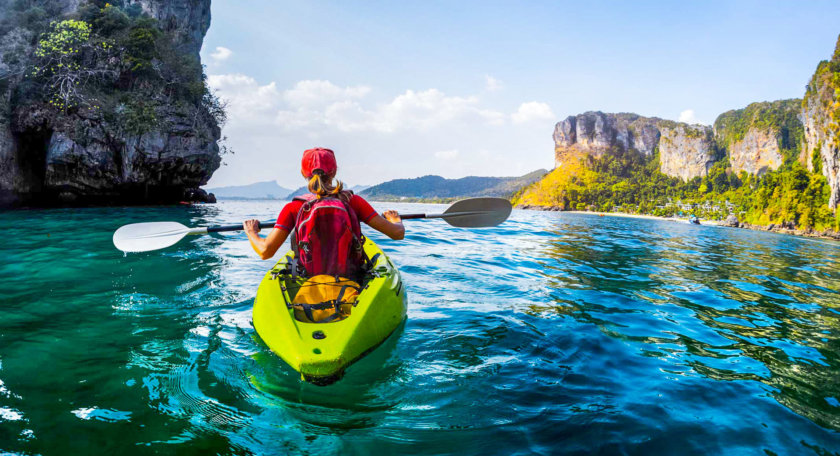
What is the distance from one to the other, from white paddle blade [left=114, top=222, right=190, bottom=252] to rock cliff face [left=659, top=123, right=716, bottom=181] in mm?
167021

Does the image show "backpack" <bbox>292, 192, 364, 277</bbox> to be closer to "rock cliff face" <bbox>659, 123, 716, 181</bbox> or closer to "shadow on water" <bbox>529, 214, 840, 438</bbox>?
"shadow on water" <bbox>529, 214, 840, 438</bbox>

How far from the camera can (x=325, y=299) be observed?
3600 millimetres

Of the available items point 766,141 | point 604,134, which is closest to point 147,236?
point 766,141

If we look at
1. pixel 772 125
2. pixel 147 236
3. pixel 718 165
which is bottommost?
pixel 147 236

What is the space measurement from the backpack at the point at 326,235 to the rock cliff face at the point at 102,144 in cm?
2691

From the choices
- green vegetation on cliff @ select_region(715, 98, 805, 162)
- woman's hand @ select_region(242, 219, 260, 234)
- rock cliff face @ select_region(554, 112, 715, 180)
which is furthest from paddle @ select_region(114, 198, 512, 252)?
rock cliff face @ select_region(554, 112, 715, 180)

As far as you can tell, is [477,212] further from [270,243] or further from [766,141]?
[766,141]

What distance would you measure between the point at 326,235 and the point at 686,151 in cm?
17457

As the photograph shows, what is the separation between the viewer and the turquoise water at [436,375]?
7.88 feet

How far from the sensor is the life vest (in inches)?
135

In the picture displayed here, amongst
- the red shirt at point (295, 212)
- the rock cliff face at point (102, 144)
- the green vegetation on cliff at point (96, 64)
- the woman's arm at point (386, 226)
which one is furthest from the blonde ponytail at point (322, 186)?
the rock cliff face at point (102, 144)

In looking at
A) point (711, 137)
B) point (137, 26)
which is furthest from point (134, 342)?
point (711, 137)

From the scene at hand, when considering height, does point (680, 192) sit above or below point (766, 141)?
below

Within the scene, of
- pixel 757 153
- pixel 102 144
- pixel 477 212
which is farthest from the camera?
pixel 757 153
